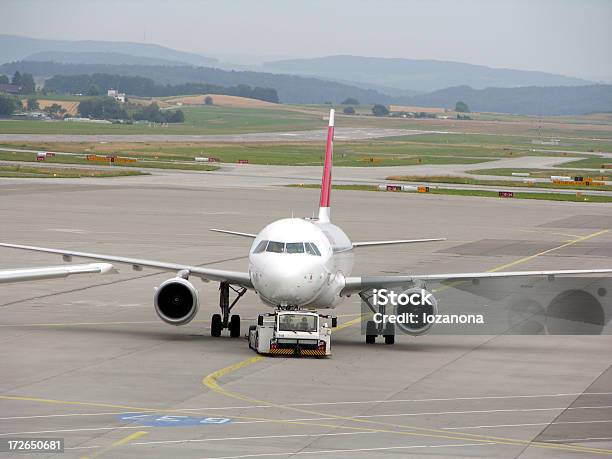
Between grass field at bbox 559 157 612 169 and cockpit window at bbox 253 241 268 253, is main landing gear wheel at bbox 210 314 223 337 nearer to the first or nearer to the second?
cockpit window at bbox 253 241 268 253

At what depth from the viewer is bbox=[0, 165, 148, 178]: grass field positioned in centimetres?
12469

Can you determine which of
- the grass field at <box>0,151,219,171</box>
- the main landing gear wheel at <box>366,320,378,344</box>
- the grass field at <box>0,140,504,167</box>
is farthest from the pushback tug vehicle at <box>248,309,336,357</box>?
the grass field at <box>0,140,504,167</box>

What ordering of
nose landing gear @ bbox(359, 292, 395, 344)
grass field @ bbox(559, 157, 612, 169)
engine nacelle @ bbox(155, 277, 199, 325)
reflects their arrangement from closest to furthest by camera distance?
1. engine nacelle @ bbox(155, 277, 199, 325)
2. nose landing gear @ bbox(359, 292, 395, 344)
3. grass field @ bbox(559, 157, 612, 169)

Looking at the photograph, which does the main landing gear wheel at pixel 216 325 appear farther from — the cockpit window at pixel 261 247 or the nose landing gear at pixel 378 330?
the nose landing gear at pixel 378 330

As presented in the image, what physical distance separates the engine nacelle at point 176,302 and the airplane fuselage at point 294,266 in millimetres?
2061

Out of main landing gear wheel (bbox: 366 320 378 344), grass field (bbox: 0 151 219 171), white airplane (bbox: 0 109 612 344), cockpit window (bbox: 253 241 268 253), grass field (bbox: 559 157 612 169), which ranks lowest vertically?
grass field (bbox: 0 151 219 171)

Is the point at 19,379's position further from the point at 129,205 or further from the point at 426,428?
the point at 129,205

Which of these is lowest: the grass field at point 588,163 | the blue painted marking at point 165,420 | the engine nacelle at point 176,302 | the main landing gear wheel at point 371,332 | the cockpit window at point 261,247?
the main landing gear wheel at point 371,332

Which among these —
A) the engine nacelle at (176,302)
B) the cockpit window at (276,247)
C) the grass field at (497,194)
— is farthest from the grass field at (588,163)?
the cockpit window at (276,247)

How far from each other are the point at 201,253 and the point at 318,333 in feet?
98.7

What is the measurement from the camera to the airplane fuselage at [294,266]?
3434 centimetres

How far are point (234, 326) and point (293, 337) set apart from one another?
4185 mm

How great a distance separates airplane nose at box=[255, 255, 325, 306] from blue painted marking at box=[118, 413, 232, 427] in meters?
8.06

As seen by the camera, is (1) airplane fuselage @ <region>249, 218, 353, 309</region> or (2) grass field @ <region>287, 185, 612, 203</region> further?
(2) grass field @ <region>287, 185, 612, 203</region>
